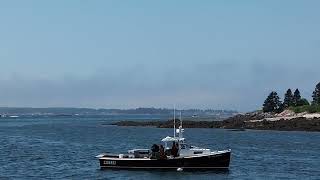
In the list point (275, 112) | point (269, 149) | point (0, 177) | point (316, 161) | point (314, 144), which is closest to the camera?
point (0, 177)

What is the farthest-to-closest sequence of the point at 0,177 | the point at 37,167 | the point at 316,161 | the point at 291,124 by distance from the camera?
the point at 291,124, the point at 316,161, the point at 37,167, the point at 0,177

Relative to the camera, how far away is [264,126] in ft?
458

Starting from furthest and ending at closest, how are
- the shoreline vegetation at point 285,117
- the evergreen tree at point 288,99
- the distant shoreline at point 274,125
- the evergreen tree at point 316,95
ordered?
the evergreen tree at point 288,99
the evergreen tree at point 316,95
the shoreline vegetation at point 285,117
the distant shoreline at point 274,125

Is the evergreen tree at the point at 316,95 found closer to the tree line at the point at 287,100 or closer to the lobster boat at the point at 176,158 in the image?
the tree line at the point at 287,100

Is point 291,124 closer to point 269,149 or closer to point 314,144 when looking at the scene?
point 314,144

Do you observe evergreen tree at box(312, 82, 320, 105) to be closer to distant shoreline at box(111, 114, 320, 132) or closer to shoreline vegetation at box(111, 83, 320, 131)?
shoreline vegetation at box(111, 83, 320, 131)

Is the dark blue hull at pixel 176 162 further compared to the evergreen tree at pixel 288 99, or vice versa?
the evergreen tree at pixel 288 99

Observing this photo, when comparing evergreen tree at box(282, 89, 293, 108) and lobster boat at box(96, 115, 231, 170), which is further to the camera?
evergreen tree at box(282, 89, 293, 108)

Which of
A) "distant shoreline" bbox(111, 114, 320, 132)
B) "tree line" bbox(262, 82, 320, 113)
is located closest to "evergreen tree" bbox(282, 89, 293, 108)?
"tree line" bbox(262, 82, 320, 113)

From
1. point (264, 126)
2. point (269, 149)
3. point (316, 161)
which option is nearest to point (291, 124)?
point (264, 126)

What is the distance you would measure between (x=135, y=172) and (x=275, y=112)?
11950cm

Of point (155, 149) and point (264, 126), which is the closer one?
point (155, 149)

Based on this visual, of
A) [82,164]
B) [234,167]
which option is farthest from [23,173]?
[234,167]

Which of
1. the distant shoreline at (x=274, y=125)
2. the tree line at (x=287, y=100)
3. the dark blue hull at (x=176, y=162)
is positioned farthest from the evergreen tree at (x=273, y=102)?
the dark blue hull at (x=176, y=162)
